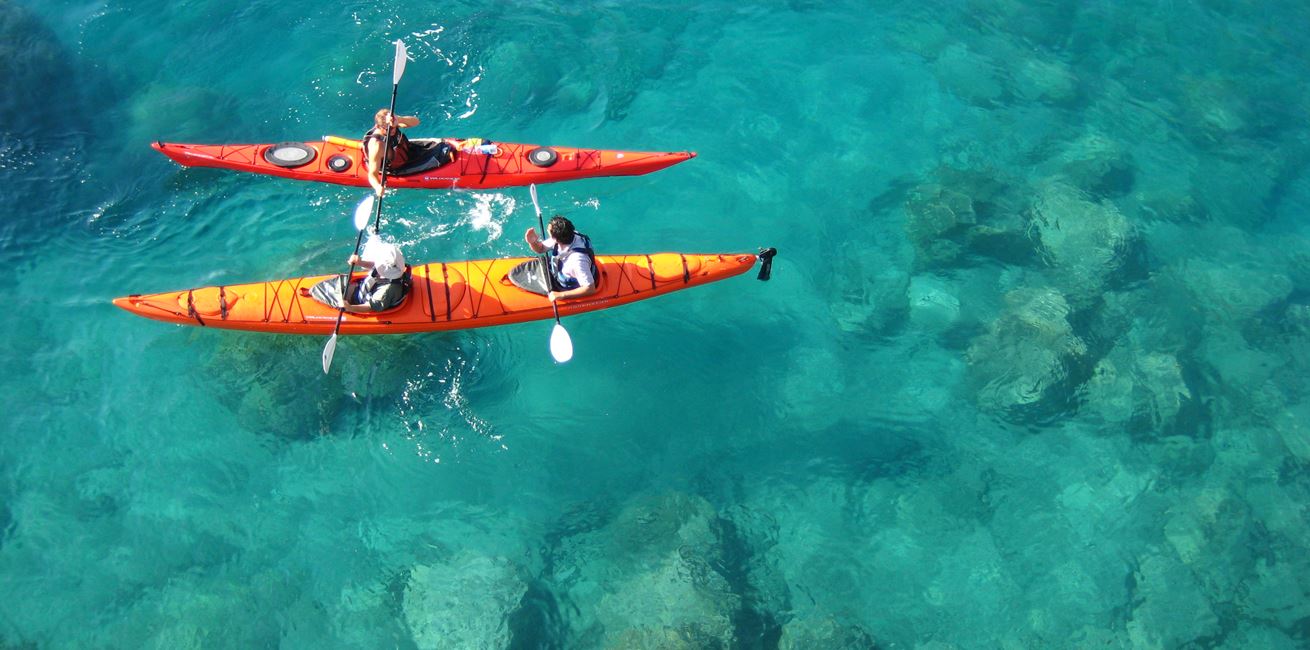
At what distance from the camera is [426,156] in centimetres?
1045

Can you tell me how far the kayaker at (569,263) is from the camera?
899cm

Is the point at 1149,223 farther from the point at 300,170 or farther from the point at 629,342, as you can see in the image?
the point at 300,170

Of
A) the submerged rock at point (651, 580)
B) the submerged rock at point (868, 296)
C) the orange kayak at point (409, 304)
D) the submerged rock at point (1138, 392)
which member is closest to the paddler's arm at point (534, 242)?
the orange kayak at point (409, 304)

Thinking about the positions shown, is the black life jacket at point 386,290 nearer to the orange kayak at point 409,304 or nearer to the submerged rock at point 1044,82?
the orange kayak at point 409,304

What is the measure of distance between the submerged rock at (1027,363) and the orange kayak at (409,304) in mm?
4774

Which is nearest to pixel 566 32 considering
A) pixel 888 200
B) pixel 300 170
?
pixel 300 170

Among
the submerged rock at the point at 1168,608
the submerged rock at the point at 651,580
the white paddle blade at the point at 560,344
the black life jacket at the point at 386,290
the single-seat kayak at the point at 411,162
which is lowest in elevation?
the submerged rock at the point at 1168,608

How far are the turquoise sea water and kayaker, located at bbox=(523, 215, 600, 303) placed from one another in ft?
3.42

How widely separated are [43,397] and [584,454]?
21.1 ft

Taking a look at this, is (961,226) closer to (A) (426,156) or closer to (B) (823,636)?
(B) (823,636)

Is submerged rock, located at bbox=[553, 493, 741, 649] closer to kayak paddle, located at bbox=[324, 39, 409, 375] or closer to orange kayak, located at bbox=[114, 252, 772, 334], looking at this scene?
orange kayak, located at bbox=[114, 252, 772, 334]

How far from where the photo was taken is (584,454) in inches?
371

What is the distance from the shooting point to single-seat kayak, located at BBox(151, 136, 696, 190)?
10.4 meters

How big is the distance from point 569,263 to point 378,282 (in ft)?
7.15
